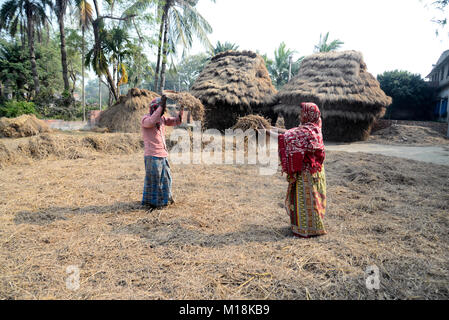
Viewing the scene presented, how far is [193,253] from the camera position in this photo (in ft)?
8.14

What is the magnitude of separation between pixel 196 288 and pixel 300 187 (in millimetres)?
1417

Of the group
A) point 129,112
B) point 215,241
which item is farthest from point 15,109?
point 215,241

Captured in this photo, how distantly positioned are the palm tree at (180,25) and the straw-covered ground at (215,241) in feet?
34.9

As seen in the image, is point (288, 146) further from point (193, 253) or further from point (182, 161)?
point (182, 161)

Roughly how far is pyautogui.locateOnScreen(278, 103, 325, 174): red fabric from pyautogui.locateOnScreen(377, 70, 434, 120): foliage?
2138 centimetres

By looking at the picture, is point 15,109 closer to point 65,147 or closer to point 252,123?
point 65,147

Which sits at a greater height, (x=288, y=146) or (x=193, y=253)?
(x=288, y=146)

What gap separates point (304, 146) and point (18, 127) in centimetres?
865

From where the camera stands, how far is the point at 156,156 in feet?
11.3

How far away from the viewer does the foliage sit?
19864 mm

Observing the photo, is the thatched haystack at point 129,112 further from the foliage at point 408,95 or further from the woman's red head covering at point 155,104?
the foliage at point 408,95

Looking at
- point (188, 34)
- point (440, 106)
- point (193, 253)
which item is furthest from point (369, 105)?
point (440, 106)

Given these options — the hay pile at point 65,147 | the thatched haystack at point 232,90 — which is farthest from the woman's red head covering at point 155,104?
the thatched haystack at point 232,90

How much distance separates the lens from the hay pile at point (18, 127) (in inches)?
300
